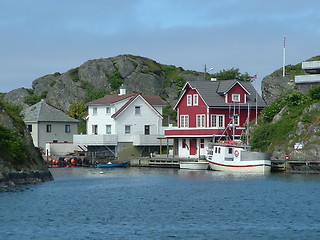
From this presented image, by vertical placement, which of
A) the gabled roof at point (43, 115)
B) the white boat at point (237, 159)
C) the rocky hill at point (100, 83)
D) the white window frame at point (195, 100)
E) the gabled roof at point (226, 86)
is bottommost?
the white boat at point (237, 159)

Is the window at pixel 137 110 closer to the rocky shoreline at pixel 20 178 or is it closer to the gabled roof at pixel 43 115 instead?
the gabled roof at pixel 43 115

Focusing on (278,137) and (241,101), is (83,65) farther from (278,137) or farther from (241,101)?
(278,137)

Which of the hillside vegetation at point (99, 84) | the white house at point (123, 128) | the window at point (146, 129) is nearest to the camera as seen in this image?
the white house at point (123, 128)

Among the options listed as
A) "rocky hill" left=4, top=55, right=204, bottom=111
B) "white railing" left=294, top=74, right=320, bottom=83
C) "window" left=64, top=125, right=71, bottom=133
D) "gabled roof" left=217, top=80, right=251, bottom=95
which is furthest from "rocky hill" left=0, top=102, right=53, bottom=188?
"rocky hill" left=4, top=55, right=204, bottom=111

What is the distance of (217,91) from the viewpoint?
9669cm

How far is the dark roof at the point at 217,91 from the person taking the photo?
311ft

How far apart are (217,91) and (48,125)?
2821 centimetres

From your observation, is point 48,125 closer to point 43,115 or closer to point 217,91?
point 43,115

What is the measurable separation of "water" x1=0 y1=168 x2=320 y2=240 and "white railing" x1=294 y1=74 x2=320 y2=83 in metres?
22.2

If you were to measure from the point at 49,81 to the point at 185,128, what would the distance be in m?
55.7

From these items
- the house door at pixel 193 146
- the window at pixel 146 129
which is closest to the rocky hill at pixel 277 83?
the house door at pixel 193 146

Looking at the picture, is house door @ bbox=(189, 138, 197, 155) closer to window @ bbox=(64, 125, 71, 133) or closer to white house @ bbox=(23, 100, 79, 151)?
white house @ bbox=(23, 100, 79, 151)

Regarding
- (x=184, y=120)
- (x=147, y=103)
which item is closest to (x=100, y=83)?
(x=147, y=103)

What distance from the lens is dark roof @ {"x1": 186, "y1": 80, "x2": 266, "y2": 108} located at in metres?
94.7
